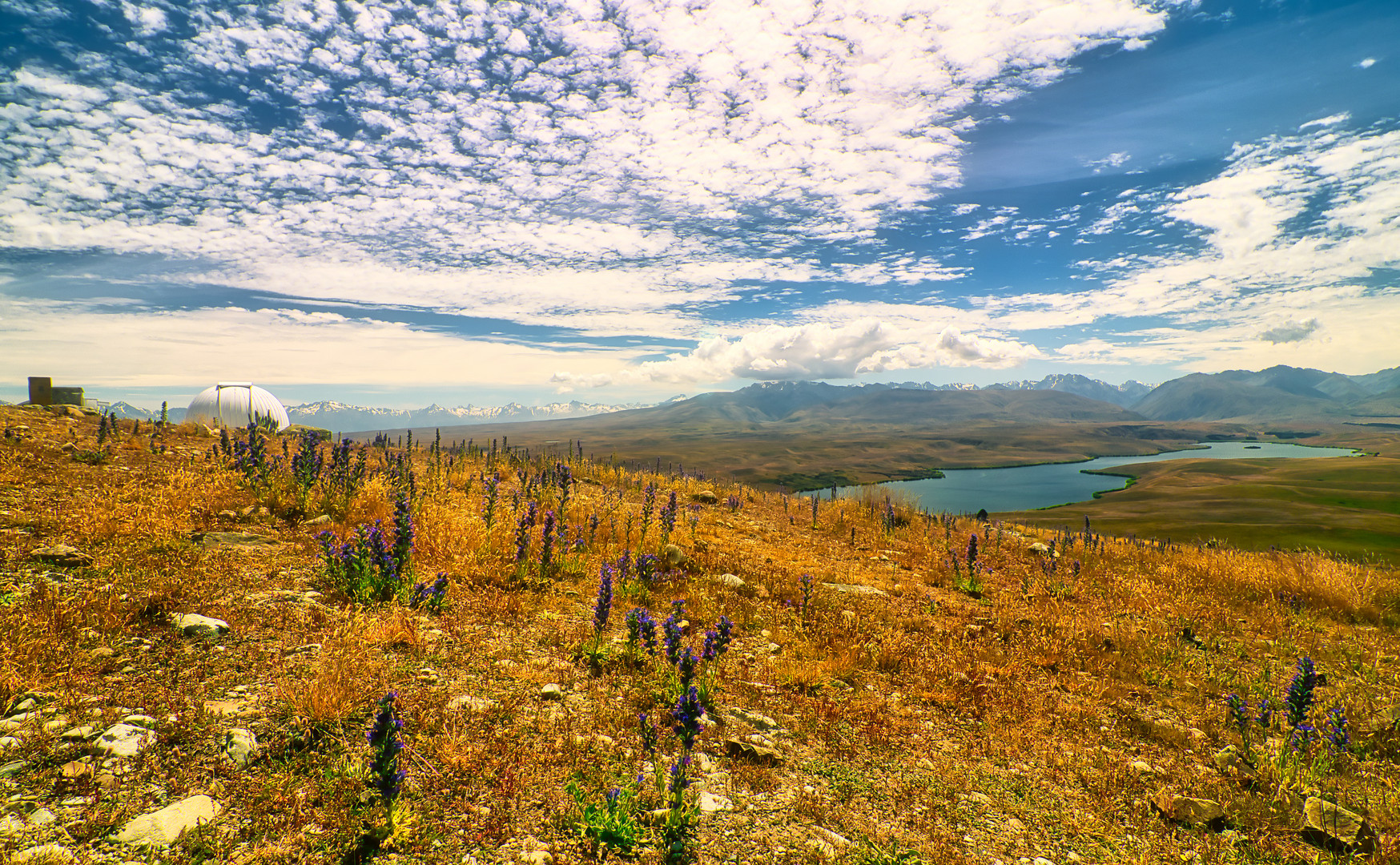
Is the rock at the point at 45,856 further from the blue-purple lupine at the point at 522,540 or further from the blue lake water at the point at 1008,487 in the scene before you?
the blue lake water at the point at 1008,487

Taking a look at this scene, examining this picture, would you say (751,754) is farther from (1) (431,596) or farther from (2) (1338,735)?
(2) (1338,735)

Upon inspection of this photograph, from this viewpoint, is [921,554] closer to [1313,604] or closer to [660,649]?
[1313,604]

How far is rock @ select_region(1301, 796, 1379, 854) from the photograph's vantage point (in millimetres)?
4145

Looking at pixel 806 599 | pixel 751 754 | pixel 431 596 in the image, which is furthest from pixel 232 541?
pixel 806 599

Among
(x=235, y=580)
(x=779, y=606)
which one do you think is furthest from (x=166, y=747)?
(x=779, y=606)

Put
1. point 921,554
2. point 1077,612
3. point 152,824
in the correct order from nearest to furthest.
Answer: point 152,824
point 1077,612
point 921,554

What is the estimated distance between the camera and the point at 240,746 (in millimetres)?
3596

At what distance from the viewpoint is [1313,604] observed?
10906 mm

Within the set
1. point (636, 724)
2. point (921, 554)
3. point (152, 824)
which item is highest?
point (152, 824)

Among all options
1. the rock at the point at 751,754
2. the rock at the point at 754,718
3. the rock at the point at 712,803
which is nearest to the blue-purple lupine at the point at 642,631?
the rock at the point at 754,718

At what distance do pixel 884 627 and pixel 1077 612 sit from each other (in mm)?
4613

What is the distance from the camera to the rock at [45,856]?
8.50ft

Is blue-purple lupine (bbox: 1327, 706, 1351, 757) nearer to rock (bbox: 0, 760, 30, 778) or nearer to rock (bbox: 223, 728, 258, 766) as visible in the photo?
rock (bbox: 223, 728, 258, 766)

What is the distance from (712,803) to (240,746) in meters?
3.50
